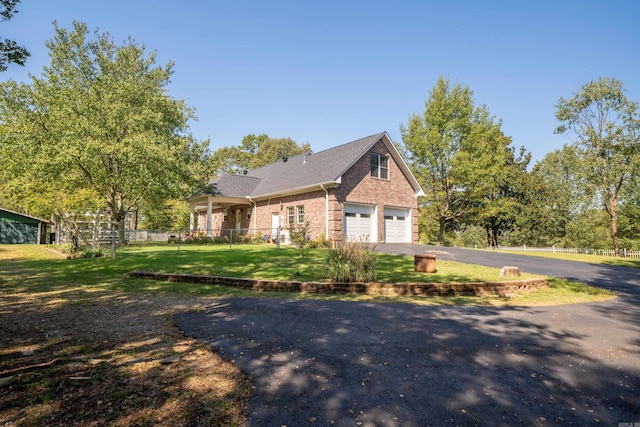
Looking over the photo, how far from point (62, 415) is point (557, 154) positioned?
53.7 metres

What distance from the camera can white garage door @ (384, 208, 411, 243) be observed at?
22191mm

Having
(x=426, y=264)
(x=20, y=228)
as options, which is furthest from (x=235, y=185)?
(x=426, y=264)

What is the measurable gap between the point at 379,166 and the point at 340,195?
164 inches

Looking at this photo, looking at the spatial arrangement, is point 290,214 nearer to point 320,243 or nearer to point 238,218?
point 320,243

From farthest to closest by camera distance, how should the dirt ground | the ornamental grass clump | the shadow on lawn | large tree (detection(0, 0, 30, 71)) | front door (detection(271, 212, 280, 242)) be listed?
front door (detection(271, 212, 280, 242)), the ornamental grass clump, large tree (detection(0, 0, 30, 71)), the shadow on lawn, the dirt ground

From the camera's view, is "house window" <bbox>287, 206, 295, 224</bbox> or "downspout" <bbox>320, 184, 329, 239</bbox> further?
"house window" <bbox>287, 206, 295, 224</bbox>

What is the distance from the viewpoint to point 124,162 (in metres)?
20.0

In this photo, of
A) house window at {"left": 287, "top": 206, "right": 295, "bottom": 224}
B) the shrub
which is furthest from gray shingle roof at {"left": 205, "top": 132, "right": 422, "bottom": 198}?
the shrub

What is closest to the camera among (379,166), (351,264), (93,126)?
(351,264)

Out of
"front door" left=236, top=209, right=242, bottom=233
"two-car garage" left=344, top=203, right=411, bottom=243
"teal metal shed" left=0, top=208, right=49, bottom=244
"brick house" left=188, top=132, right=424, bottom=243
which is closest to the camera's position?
"brick house" left=188, top=132, right=424, bottom=243

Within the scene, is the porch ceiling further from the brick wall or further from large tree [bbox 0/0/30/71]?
large tree [bbox 0/0/30/71]

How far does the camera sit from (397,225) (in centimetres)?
2284

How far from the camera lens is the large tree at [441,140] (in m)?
29.5

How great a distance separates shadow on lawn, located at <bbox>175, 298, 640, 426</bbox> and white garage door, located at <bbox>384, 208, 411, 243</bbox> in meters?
16.3
